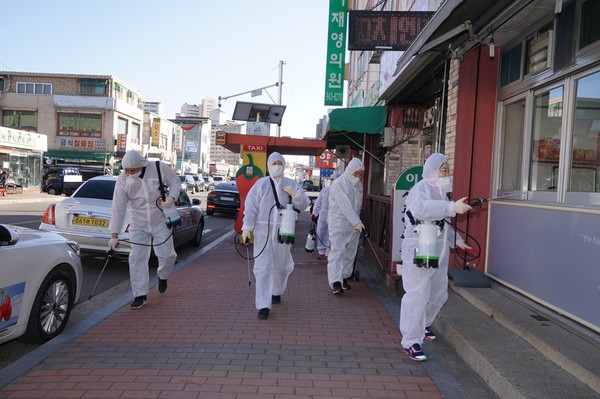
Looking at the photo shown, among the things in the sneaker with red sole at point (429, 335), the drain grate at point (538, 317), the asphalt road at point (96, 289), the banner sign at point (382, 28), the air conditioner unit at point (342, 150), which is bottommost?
the asphalt road at point (96, 289)

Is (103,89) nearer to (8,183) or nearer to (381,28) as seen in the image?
(8,183)

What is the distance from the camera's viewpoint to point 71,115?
141ft

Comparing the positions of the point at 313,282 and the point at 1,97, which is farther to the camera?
the point at 1,97

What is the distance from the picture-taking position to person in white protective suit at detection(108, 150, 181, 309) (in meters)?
5.67

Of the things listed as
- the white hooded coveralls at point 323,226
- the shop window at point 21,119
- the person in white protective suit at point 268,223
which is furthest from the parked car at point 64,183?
the person in white protective suit at point 268,223

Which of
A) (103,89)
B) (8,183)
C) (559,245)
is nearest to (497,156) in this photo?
A: (559,245)

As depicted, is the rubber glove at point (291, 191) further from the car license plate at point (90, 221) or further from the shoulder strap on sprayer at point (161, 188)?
the car license plate at point (90, 221)

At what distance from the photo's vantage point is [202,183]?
170ft

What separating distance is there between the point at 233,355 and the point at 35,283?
6.07 ft

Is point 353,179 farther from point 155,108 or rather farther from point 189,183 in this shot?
point 155,108

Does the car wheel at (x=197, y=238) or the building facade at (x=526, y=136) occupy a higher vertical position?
the building facade at (x=526, y=136)

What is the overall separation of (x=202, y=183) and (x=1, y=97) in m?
20.0

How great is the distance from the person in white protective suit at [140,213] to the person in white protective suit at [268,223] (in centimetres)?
109

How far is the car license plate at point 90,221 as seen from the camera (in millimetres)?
7676
